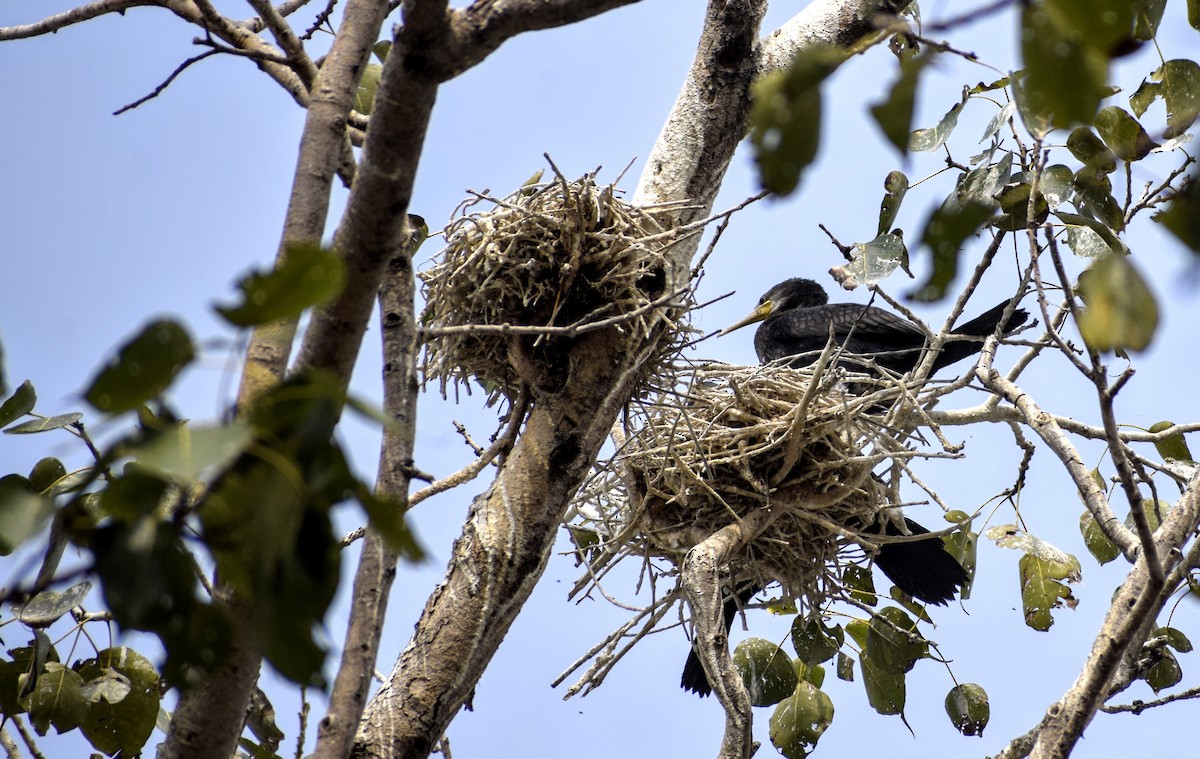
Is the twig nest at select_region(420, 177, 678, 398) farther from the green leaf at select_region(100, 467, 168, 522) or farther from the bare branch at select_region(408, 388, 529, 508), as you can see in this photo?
the green leaf at select_region(100, 467, 168, 522)

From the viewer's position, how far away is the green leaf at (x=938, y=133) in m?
3.25

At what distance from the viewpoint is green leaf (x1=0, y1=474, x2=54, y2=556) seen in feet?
3.31

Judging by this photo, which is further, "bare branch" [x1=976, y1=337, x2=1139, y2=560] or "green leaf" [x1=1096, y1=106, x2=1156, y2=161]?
"bare branch" [x1=976, y1=337, x2=1139, y2=560]

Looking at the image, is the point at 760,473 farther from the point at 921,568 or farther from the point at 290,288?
the point at 290,288

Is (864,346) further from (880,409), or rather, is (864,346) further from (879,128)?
(879,128)

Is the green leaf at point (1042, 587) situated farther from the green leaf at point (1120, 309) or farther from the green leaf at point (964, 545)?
the green leaf at point (1120, 309)

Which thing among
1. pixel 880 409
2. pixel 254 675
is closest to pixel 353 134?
pixel 254 675

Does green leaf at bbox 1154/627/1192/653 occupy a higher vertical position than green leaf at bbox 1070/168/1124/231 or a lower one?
lower

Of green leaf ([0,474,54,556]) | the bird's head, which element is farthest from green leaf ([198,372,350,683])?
the bird's head

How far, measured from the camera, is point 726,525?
362 centimetres

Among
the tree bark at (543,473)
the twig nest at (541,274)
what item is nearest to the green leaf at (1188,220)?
the tree bark at (543,473)

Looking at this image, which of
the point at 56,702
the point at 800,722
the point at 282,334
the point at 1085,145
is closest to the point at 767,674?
the point at 800,722

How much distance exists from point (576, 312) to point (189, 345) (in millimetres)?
2199

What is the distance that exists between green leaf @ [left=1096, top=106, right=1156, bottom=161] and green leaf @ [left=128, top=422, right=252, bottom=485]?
7.74 feet
